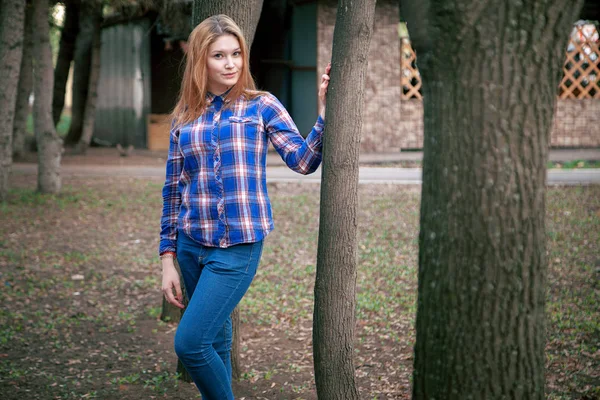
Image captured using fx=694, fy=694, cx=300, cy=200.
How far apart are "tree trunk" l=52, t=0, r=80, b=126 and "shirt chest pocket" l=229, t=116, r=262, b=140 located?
1496cm

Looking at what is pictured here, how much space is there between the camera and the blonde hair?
10.4ft

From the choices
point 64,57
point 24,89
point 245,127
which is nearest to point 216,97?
point 245,127

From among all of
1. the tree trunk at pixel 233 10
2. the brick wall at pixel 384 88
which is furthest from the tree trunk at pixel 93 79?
the tree trunk at pixel 233 10

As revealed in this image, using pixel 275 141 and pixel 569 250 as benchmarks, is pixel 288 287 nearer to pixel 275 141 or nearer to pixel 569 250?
pixel 569 250

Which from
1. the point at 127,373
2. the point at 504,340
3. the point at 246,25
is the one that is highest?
the point at 246,25

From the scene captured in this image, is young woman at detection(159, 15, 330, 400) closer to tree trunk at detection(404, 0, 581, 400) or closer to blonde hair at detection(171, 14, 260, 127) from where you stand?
blonde hair at detection(171, 14, 260, 127)

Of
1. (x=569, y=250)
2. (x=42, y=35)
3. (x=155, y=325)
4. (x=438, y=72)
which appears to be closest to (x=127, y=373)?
(x=155, y=325)

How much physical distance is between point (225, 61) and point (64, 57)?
50.6ft

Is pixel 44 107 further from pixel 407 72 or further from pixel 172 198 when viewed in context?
pixel 407 72

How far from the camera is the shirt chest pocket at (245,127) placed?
3.10 meters

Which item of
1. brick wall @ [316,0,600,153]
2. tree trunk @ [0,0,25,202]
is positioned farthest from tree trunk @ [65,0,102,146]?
tree trunk @ [0,0,25,202]

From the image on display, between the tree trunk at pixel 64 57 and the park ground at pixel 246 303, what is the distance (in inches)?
270

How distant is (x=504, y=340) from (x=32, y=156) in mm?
16364

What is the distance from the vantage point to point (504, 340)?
2.17m
